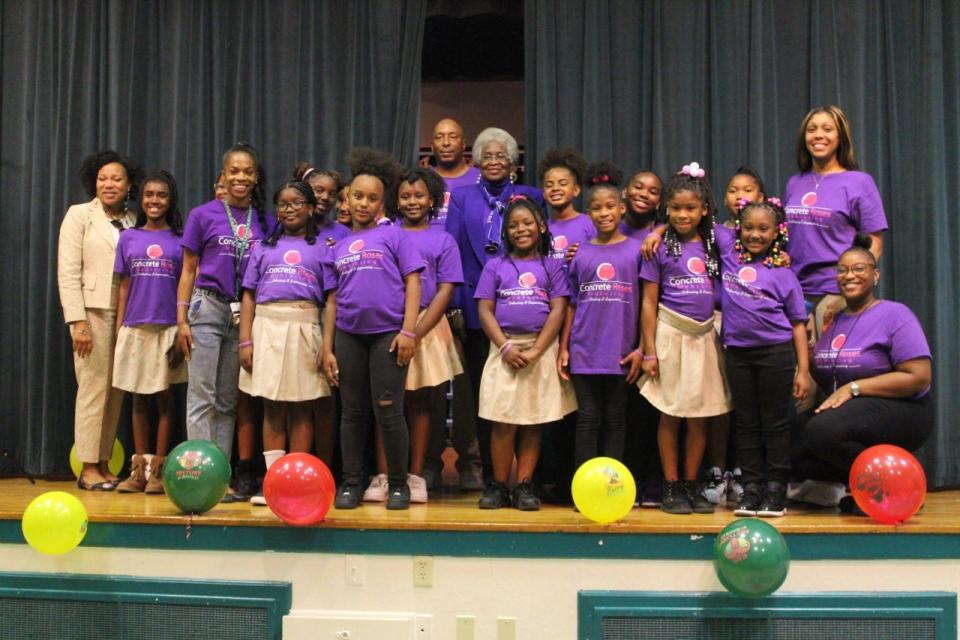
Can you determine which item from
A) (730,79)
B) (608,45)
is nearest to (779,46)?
(730,79)

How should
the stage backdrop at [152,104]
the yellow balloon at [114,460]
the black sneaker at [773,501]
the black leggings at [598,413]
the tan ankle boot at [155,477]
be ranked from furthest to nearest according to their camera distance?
the stage backdrop at [152,104] → the yellow balloon at [114,460] → the tan ankle boot at [155,477] → the black leggings at [598,413] → the black sneaker at [773,501]

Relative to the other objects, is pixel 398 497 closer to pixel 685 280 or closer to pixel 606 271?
pixel 606 271

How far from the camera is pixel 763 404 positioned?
11.4ft

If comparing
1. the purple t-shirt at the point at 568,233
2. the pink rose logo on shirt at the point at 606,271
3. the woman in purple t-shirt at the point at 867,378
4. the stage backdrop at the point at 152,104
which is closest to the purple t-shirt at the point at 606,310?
the pink rose logo on shirt at the point at 606,271

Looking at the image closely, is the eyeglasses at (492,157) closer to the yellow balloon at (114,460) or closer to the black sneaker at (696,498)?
the black sneaker at (696,498)

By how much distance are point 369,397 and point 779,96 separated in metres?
2.42

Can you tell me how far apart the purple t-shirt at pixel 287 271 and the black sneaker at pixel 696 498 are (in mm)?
1508

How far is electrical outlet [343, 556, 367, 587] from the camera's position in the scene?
3275 millimetres

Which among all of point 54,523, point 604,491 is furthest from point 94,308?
point 604,491

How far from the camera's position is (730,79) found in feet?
15.2

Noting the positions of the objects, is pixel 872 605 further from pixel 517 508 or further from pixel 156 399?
pixel 156 399

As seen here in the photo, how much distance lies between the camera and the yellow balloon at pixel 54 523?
10.6 ft

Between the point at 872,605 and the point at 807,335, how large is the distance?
100 centimetres

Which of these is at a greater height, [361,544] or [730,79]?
[730,79]
